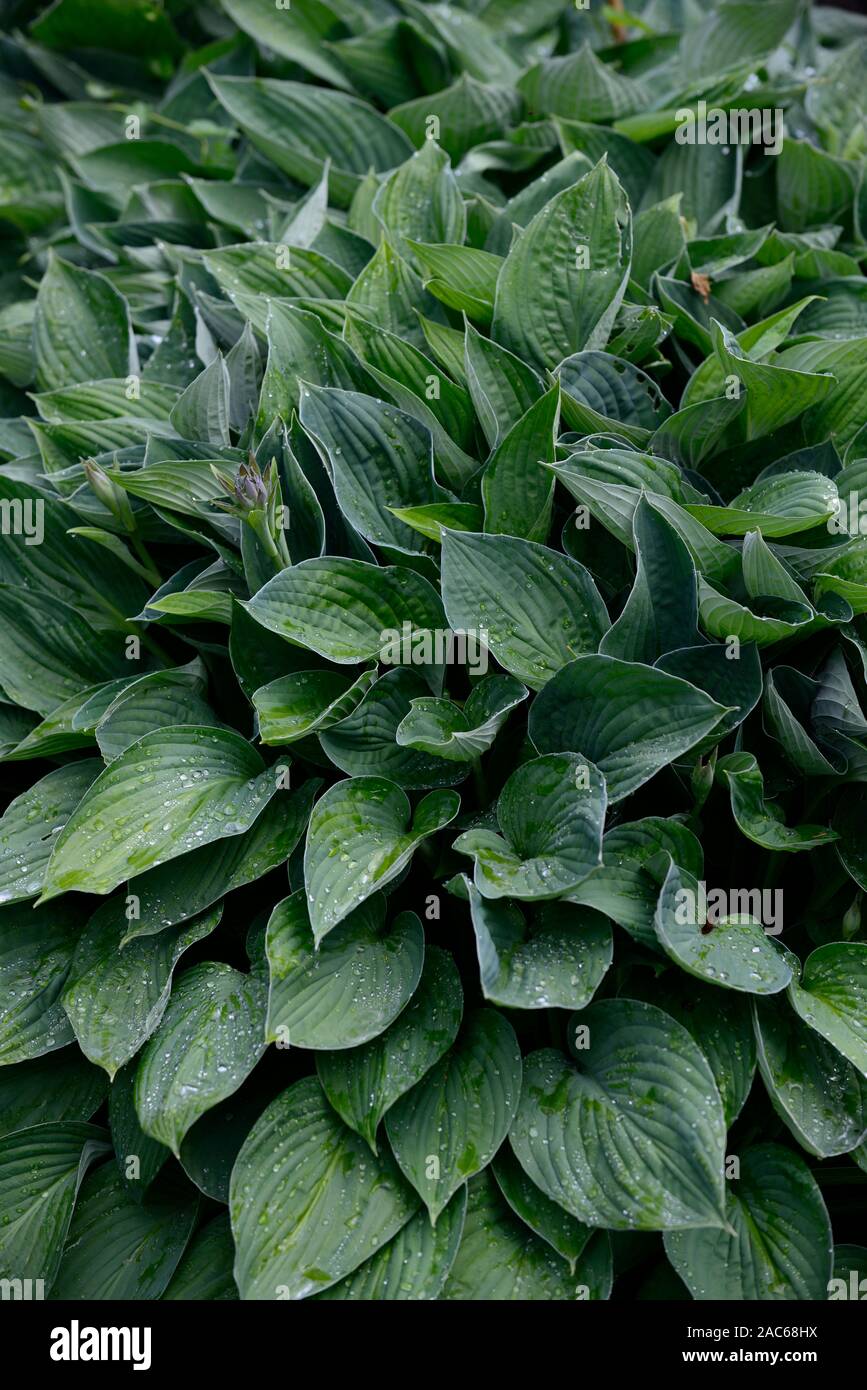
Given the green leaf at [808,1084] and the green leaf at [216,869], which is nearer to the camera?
the green leaf at [808,1084]

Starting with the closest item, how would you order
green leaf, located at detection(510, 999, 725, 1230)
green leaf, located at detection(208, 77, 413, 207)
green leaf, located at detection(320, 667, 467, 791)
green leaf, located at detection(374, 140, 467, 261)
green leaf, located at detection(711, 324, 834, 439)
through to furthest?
green leaf, located at detection(510, 999, 725, 1230) < green leaf, located at detection(320, 667, 467, 791) < green leaf, located at detection(711, 324, 834, 439) < green leaf, located at detection(374, 140, 467, 261) < green leaf, located at detection(208, 77, 413, 207)

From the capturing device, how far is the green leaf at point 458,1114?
5.18 ft

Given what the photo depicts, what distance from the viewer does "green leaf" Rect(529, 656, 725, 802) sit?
161 cm

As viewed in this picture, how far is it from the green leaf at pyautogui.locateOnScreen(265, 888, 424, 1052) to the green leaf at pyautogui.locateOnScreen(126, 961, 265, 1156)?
8 centimetres

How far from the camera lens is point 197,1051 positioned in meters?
1.66

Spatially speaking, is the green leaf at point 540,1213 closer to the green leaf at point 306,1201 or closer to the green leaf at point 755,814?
the green leaf at point 306,1201

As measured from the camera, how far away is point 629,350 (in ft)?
7.29

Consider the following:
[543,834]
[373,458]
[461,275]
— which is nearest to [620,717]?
[543,834]

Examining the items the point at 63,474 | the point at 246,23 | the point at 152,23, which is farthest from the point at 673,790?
the point at 152,23

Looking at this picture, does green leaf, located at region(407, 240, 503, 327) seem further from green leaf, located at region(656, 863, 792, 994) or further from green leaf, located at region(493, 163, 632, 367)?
green leaf, located at region(656, 863, 792, 994)

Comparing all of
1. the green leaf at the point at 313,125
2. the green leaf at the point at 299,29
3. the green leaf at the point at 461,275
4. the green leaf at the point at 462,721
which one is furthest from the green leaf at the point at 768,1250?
the green leaf at the point at 299,29

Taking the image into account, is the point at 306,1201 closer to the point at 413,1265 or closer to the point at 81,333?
the point at 413,1265

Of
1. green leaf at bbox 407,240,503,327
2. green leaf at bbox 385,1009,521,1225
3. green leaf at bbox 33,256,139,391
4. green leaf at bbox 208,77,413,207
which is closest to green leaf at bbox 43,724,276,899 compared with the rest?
green leaf at bbox 385,1009,521,1225

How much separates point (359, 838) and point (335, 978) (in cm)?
21
